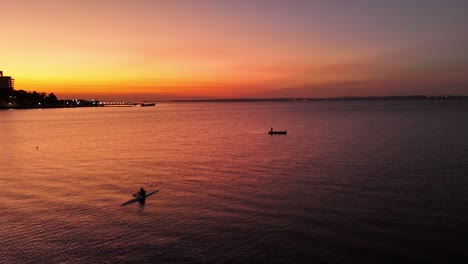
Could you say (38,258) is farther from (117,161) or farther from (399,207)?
(117,161)

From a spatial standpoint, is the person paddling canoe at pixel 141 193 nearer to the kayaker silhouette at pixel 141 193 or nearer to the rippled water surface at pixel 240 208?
the kayaker silhouette at pixel 141 193

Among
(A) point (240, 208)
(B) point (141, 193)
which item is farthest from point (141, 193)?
(A) point (240, 208)

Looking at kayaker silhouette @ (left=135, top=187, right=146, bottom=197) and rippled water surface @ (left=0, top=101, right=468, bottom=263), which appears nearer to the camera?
rippled water surface @ (left=0, top=101, right=468, bottom=263)

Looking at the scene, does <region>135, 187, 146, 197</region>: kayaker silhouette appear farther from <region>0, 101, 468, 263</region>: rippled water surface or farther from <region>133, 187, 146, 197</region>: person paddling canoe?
<region>0, 101, 468, 263</region>: rippled water surface

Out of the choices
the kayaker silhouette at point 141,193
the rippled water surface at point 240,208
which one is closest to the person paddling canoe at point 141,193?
the kayaker silhouette at point 141,193

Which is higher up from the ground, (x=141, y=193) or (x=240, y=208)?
(x=141, y=193)

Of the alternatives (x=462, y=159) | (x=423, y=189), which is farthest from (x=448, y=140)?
(x=423, y=189)

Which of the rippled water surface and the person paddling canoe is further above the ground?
Result: the person paddling canoe

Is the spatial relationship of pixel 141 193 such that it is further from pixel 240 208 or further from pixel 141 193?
pixel 240 208

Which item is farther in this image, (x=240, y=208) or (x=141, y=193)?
(x=141, y=193)

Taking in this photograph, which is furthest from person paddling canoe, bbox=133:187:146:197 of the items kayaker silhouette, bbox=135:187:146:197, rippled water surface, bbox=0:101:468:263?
rippled water surface, bbox=0:101:468:263

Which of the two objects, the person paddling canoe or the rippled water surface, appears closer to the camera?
the rippled water surface
